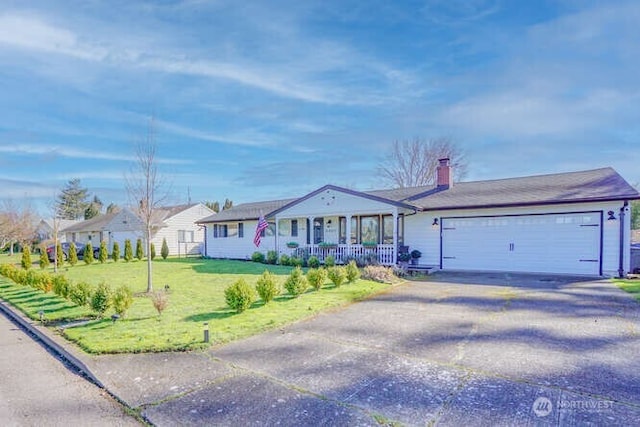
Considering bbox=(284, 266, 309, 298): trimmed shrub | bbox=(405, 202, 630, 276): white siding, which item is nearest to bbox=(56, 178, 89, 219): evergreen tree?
bbox=(405, 202, 630, 276): white siding

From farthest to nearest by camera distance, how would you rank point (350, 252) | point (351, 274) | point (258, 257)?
point (258, 257) < point (350, 252) < point (351, 274)

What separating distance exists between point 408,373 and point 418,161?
97.7ft

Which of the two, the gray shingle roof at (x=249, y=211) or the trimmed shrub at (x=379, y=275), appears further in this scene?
the gray shingle roof at (x=249, y=211)

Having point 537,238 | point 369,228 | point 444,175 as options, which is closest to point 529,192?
point 537,238

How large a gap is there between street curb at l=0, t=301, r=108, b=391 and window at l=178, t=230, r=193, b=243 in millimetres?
22238

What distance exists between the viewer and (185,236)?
31719 millimetres

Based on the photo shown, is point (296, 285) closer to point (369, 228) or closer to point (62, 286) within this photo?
point (62, 286)

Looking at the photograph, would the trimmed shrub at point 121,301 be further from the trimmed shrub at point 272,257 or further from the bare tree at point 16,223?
the bare tree at point 16,223

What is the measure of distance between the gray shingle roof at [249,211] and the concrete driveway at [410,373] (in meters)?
15.8

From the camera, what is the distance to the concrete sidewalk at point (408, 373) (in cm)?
329

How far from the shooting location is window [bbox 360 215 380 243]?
55.5 feet

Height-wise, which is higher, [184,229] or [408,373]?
[184,229]

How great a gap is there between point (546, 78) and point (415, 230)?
8.62 meters

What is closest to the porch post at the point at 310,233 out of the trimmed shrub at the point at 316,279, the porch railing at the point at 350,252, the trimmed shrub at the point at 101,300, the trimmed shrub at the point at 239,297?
the porch railing at the point at 350,252
